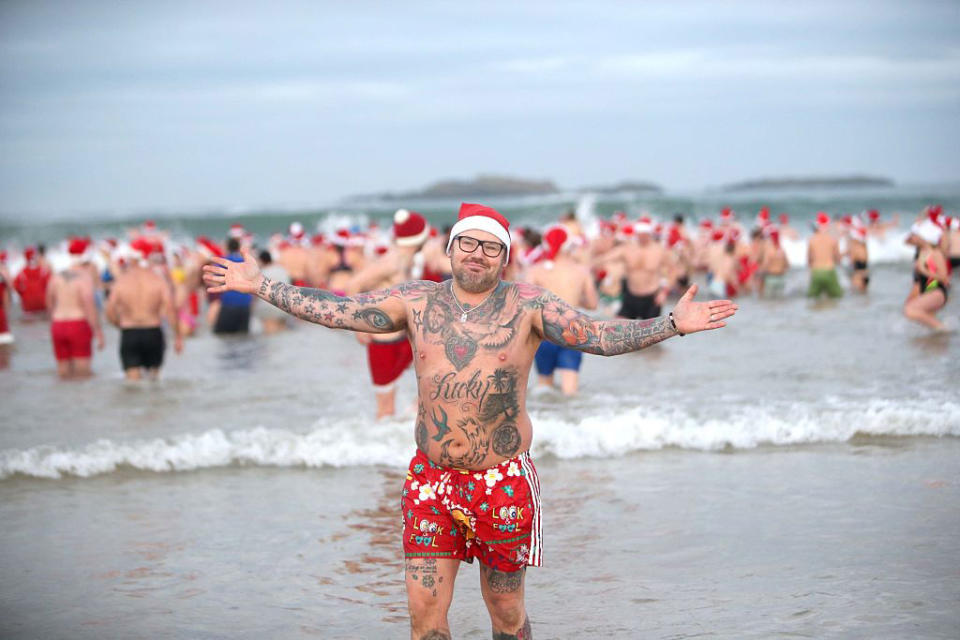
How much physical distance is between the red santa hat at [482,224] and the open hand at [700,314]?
70 cm

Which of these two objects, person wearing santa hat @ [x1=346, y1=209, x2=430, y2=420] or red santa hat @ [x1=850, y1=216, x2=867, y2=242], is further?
red santa hat @ [x1=850, y1=216, x2=867, y2=242]

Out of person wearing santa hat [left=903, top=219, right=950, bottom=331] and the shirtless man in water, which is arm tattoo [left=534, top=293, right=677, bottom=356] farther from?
person wearing santa hat [left=903, top=219, right=950, bottom=331]

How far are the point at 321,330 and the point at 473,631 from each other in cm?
1307

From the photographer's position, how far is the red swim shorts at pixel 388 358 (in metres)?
8.32

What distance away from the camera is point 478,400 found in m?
3.82

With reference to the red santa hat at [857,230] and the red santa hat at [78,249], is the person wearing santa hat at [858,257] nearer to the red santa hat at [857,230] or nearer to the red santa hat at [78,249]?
the red santa hat at [857,230]

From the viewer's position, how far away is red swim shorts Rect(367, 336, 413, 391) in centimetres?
832

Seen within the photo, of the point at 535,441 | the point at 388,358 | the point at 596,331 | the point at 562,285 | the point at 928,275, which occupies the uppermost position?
the point at 596,331

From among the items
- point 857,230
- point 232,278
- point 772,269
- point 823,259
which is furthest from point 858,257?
point 232,278

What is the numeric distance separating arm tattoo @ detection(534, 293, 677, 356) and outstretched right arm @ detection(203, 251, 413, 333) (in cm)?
57

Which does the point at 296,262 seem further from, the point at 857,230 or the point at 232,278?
the point at 232,278

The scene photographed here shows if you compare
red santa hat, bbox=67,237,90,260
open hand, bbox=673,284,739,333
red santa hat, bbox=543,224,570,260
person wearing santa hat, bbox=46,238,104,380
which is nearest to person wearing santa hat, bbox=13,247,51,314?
red santa hat, bbox=67,237,90,260

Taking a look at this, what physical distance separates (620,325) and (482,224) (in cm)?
63

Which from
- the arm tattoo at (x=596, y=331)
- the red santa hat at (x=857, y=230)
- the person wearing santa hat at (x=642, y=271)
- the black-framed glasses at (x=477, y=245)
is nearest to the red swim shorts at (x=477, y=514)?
the arm tattoo at (x=596, y=331)
